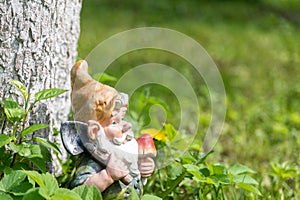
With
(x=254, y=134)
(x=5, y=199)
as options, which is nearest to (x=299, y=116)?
(x=254, y=134)

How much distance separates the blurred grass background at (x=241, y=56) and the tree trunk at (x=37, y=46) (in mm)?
1546

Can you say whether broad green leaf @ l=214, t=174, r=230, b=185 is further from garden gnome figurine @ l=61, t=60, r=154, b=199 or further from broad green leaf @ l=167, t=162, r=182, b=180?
garden gnome figurine @ l=61, t=60, r=154, b=199

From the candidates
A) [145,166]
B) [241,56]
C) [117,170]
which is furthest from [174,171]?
[241,56]

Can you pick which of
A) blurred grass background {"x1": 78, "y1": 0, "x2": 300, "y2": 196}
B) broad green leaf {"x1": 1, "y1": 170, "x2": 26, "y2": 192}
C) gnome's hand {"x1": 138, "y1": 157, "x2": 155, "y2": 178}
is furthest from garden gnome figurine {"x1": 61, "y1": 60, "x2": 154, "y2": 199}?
blurred grass background {"x1": 78, "y1": 0, "x2": 300, "y2": 196}

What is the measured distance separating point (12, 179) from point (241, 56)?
5.04 meters

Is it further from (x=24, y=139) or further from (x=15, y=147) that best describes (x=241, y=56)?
(x=15, y=147)

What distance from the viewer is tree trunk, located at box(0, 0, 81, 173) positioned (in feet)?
8.25

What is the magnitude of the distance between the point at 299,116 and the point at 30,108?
281cm

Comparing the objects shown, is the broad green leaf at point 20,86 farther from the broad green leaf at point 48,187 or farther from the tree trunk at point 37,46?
the broad green leaf at point 48,187

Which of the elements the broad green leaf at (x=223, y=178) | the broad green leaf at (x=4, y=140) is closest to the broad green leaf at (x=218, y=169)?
the broad green leaf at (x=223, y=178)

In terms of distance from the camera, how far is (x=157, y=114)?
Result: 4.71m

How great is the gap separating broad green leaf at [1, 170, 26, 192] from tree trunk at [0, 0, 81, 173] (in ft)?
1.07

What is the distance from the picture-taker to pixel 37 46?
2.61 meters

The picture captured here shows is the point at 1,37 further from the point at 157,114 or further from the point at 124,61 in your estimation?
the point at 124,61
